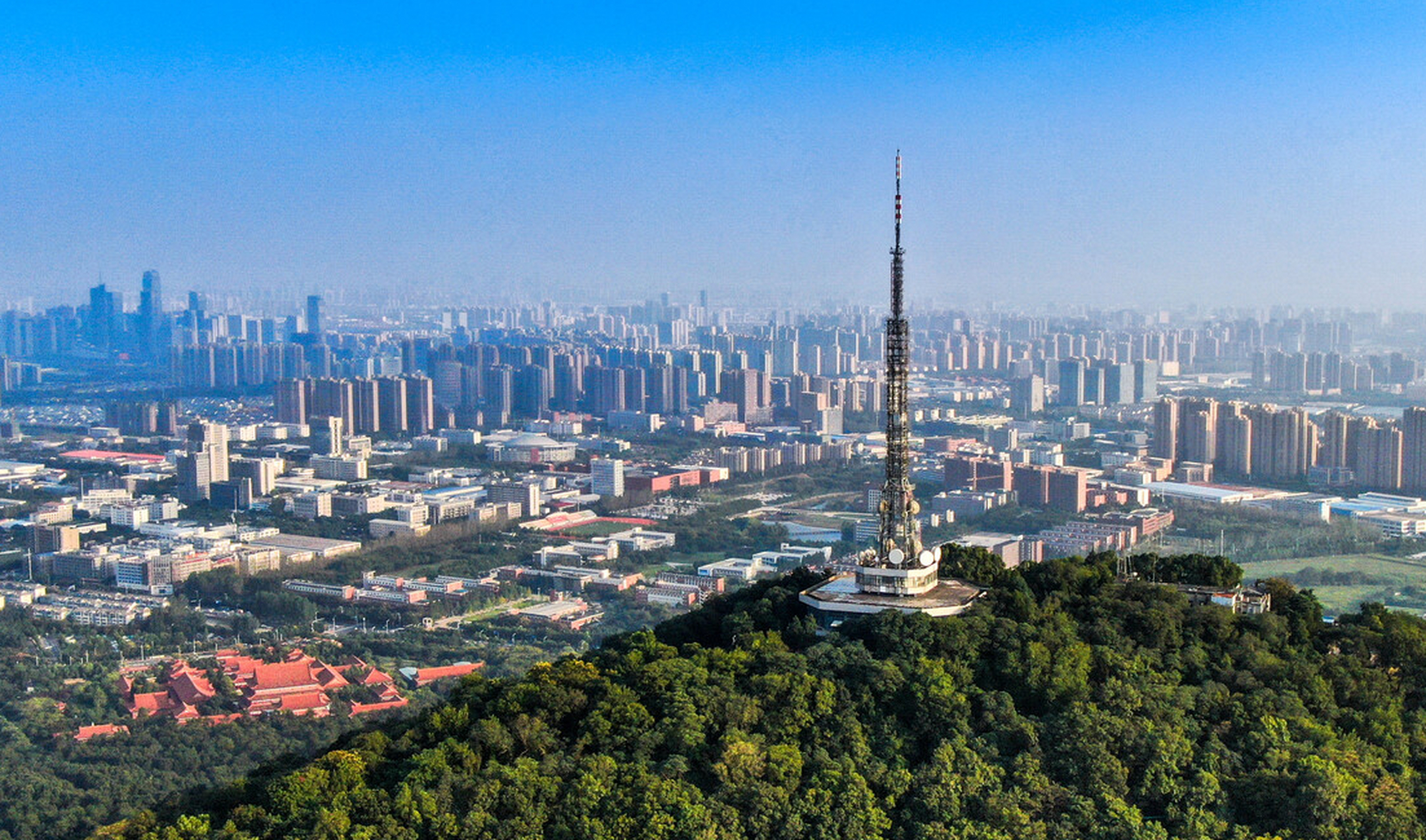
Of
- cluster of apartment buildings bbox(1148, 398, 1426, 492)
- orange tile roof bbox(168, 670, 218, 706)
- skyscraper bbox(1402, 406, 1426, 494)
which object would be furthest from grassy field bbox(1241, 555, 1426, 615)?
orange tile roof bbox(168, 670, 218, 706)

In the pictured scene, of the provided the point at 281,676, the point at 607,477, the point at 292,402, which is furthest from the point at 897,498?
the point at 292,402

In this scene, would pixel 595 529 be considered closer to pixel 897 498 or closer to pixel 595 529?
pixel 595 529

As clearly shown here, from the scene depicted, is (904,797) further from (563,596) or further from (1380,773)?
(563,596)

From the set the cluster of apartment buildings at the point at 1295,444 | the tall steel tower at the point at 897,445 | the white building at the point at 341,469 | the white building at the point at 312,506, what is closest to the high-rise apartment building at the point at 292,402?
the white building at the point at 341,469

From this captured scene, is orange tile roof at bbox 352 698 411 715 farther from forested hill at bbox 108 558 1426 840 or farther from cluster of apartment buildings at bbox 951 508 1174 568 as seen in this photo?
cluster of apartment buildings at bbox 951 508 1174 568

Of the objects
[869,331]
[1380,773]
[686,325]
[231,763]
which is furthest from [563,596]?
[686,325]
